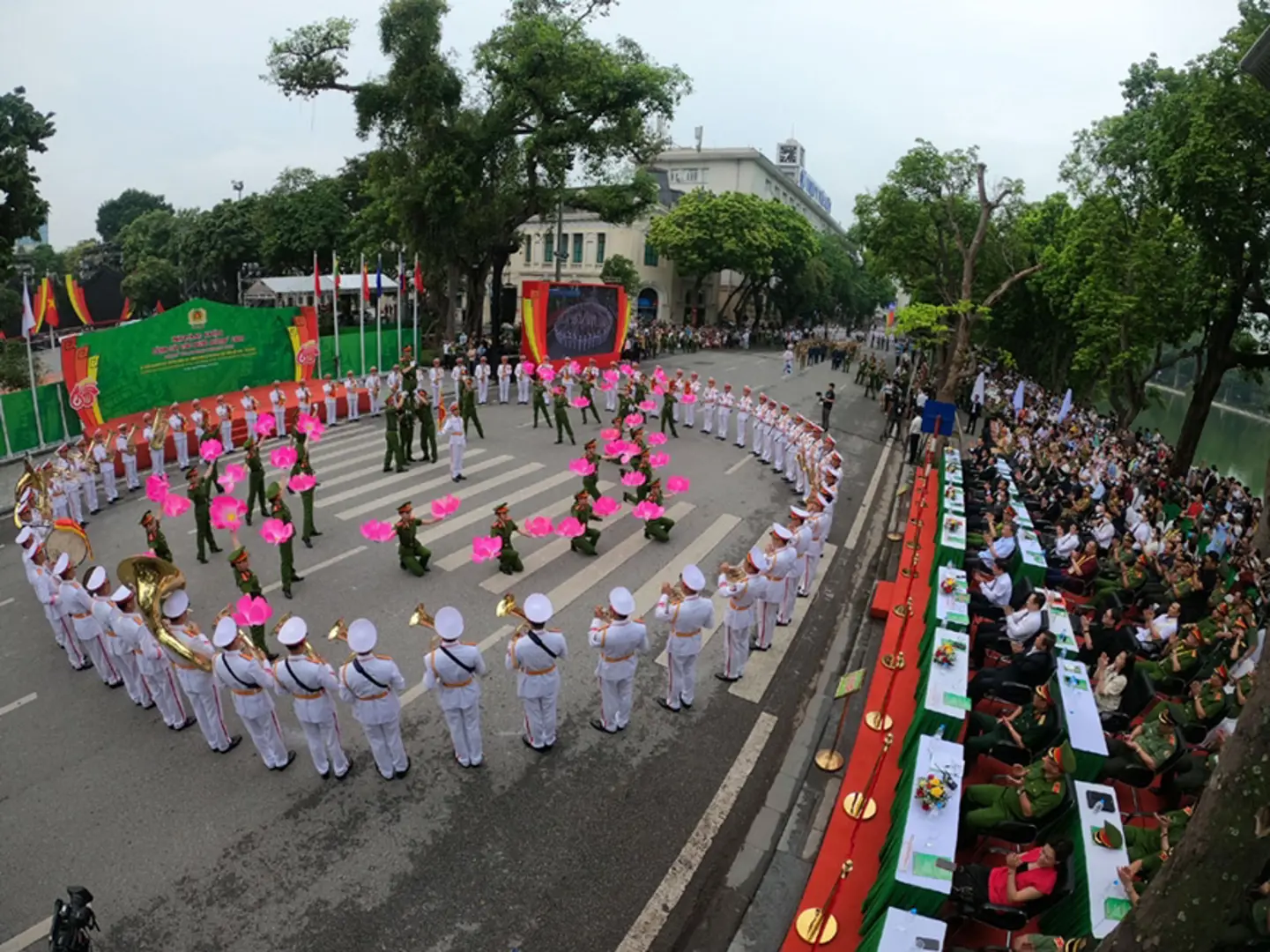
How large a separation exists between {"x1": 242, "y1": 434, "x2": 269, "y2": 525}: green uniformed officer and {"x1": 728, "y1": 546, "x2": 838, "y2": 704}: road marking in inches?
361

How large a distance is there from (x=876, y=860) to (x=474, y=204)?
91.2 ft

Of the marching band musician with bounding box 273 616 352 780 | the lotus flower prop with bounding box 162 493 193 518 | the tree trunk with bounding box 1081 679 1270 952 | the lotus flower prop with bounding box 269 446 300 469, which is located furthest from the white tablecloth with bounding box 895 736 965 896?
the lotus flower prop with bounding box 269 446 300 469

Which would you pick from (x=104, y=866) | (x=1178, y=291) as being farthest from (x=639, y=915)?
(x=1178, y=291)

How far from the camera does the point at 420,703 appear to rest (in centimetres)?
855

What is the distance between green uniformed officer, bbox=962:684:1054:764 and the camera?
6.95m

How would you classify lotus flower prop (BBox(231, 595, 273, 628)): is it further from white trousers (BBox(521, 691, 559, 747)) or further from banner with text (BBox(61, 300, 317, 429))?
banner with text (BBox(61, 300, 317, 429))

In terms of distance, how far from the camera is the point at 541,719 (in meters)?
7.65

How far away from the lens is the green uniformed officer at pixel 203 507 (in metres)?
11.5

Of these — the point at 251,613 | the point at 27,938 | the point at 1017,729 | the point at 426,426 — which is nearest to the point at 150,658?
the point at 251,613

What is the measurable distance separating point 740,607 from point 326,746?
4631 millimetres

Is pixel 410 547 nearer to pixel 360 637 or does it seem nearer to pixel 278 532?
pixel 278 532

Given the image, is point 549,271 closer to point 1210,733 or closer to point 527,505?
point 527,505

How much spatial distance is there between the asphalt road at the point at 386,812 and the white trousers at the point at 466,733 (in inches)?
6.4

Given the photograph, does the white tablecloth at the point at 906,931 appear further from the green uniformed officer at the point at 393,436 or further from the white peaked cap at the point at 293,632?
the green uniformed officer at the point at 393,436
